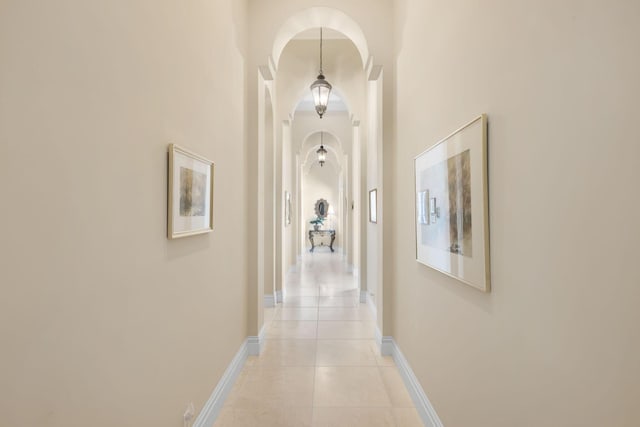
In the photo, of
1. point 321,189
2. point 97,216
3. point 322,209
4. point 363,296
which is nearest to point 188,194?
point 97,216

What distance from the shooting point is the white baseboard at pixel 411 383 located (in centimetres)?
230

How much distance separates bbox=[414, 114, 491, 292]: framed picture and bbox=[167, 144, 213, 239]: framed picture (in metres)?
1.49

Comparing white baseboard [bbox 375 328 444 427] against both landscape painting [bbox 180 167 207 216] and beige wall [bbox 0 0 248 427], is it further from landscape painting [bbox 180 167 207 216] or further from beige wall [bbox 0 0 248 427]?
landscape painting [bbox 180 167 207 216]

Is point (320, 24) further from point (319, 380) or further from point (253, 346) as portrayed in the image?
point (319, 380)

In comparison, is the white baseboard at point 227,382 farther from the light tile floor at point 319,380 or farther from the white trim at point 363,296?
the white trim at point 363,296

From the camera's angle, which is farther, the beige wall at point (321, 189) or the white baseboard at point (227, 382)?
the beige wall at point (321, 189)

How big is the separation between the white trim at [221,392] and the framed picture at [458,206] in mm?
1802

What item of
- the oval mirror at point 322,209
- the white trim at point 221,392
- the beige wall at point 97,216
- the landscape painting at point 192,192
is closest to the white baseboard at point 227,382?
the white trim at point 221,392

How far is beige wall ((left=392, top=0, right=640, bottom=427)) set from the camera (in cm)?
85

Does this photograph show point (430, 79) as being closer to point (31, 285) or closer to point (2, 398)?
point (31, 285)

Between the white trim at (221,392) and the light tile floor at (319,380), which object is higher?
the white trim at (221,392)

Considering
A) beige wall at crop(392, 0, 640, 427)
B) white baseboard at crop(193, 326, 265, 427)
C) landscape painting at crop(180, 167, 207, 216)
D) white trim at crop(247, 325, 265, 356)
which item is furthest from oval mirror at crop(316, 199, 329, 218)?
beige wall at crop(392, 0, 640, 427)

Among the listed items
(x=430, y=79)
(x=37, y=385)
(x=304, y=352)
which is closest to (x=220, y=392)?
(x=304, y=352)

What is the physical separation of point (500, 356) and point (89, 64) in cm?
190
